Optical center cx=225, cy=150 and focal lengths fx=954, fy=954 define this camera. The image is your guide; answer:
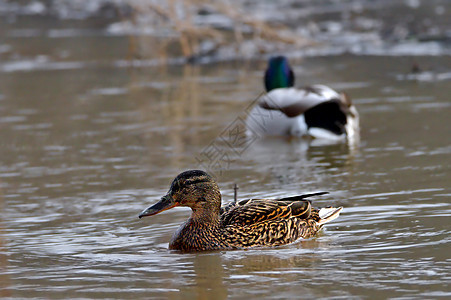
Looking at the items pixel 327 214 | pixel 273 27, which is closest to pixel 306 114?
pixel 327 214

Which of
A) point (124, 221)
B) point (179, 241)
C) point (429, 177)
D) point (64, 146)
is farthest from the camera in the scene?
point (64, 146)

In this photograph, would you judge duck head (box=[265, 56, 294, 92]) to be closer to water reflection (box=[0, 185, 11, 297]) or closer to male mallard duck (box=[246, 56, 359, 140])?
male mallard duck (box=[246, 56, 359, 140])

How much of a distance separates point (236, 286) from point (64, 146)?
20.6ft

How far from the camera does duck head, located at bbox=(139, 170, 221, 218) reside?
7258 millimetres

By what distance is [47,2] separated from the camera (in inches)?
1355

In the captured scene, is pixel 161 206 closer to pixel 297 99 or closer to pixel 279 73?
pixel 297 99

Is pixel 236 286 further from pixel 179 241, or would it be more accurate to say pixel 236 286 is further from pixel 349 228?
pixel 349 228

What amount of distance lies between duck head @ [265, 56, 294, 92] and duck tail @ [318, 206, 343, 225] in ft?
21.0

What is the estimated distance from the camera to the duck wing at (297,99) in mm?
12305

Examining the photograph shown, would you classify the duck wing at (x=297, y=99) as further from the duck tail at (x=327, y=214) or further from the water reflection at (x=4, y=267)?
the water reflection at (x=4, y=267)

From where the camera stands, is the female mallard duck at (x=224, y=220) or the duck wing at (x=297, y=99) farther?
the duck wing at (x=297, y=99)

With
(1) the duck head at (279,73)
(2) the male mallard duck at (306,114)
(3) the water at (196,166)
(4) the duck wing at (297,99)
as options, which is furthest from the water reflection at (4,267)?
(1) the duck head at (279,73)

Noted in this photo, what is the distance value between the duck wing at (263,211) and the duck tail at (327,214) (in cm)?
12

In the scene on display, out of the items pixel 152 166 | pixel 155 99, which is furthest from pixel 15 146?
pixel 155 99
